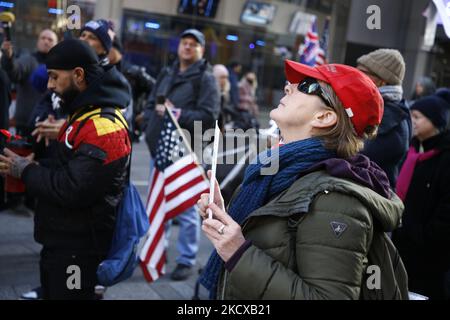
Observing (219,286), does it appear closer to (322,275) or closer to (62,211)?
(322,275)

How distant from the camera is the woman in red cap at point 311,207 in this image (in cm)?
156

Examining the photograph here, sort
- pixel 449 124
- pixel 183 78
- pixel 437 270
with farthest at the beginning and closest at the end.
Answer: pixel 183 78 → pixel 449 124 → pixel 437 270

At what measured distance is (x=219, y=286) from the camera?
6.16ft

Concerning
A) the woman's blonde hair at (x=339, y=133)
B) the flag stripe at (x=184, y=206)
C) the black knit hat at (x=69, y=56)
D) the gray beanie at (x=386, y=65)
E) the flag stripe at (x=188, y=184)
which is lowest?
the flag stripe at (x=184, y=206)

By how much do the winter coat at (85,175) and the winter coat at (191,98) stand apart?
75.9 inches

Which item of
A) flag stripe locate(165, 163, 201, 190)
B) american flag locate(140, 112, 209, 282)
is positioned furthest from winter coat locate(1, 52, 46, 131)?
flag stripe locate(165, 163, 201, 190)

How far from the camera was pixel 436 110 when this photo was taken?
12.1ft

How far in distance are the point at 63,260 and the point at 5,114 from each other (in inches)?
50.0

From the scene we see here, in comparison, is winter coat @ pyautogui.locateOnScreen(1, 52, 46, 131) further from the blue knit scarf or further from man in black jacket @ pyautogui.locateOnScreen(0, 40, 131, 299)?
the blue knit scarf

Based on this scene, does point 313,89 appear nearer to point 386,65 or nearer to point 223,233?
point 223,233
